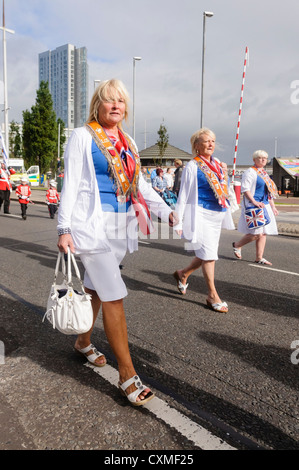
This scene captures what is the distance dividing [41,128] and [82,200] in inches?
1865

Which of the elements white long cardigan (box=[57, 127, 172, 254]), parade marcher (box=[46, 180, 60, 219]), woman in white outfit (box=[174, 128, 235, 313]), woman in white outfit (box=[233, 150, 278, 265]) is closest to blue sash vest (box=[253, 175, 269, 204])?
woman in white outfit (box=[233, 150, 278, 265])

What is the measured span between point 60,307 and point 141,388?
0.68 m

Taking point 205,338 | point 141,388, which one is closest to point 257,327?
point 205,338

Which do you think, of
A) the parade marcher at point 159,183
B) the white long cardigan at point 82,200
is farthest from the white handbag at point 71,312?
the parade marcher at point 159,183

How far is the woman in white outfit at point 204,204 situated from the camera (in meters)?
4.38

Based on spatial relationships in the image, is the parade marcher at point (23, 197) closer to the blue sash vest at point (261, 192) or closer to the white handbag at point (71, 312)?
the blue sash vest at point (261, 192)

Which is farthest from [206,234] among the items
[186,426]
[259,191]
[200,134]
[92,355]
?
[259,191]

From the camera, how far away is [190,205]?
14.6ft

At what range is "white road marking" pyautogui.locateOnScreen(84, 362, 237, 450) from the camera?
2148 millimetres

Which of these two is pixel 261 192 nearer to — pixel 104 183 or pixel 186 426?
pixel 104 183

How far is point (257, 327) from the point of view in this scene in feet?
12.9

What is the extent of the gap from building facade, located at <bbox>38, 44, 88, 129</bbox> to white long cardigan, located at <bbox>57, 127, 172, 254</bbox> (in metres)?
92.9
